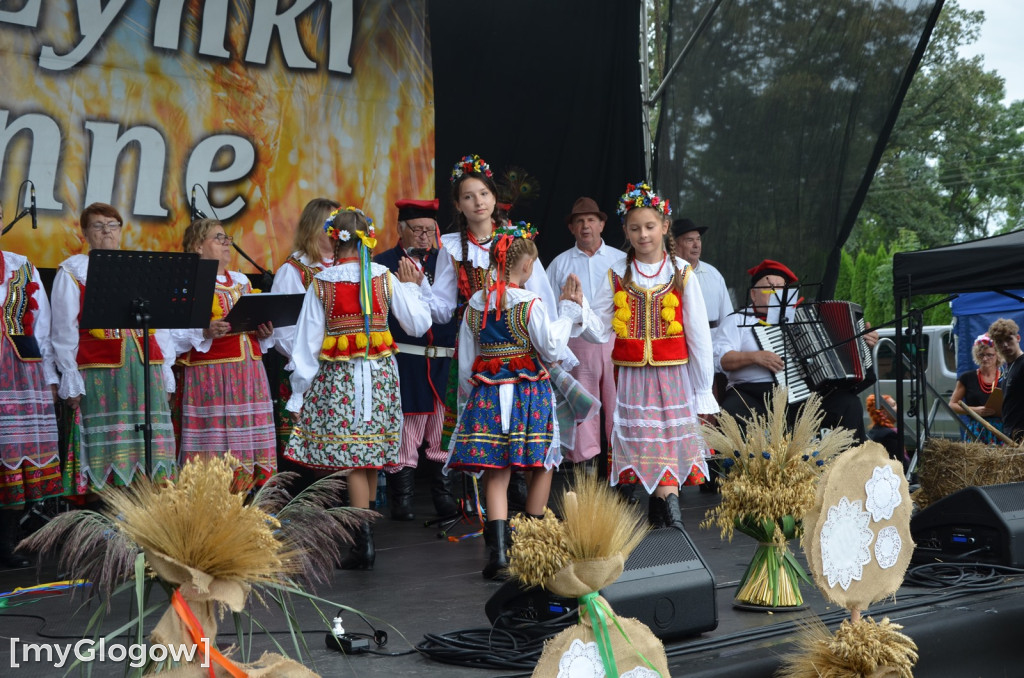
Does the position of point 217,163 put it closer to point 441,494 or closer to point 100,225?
point 100,225

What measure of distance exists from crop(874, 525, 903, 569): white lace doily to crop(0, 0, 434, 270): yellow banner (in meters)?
4.84

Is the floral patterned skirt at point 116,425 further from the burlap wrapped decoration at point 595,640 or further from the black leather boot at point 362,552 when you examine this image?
the burlap wrapped decoration at point 595,640

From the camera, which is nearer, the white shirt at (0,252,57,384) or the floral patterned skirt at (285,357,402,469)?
the floral patterned skirt at (285,357,402,469)

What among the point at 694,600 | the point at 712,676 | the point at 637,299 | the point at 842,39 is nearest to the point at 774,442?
the point at 694,600

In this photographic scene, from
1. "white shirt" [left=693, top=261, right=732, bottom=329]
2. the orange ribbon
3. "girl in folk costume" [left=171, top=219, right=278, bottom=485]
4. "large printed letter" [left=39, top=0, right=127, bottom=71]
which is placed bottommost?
the orange ribbon

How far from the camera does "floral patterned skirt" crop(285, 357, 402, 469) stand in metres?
4.81

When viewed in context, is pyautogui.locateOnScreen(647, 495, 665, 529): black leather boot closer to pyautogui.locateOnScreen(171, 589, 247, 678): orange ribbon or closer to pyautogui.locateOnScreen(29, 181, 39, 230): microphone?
pyautogui.locateOnScreen(171, 589, 247, 678): orange ribbon

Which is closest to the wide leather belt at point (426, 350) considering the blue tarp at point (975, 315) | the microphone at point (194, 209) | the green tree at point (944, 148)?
the microphone at point (194, 209)

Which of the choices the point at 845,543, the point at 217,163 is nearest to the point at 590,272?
the point at 217,163

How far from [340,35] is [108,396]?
321 cm

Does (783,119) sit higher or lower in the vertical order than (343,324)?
higher

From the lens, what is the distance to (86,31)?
6.26 m

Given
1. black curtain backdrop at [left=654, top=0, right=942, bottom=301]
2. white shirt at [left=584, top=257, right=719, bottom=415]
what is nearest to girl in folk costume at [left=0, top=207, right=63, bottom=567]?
white shirt at [left=584, top=257, right=719, bottom=415]

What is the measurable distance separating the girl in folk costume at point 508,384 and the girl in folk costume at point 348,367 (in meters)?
0.40
